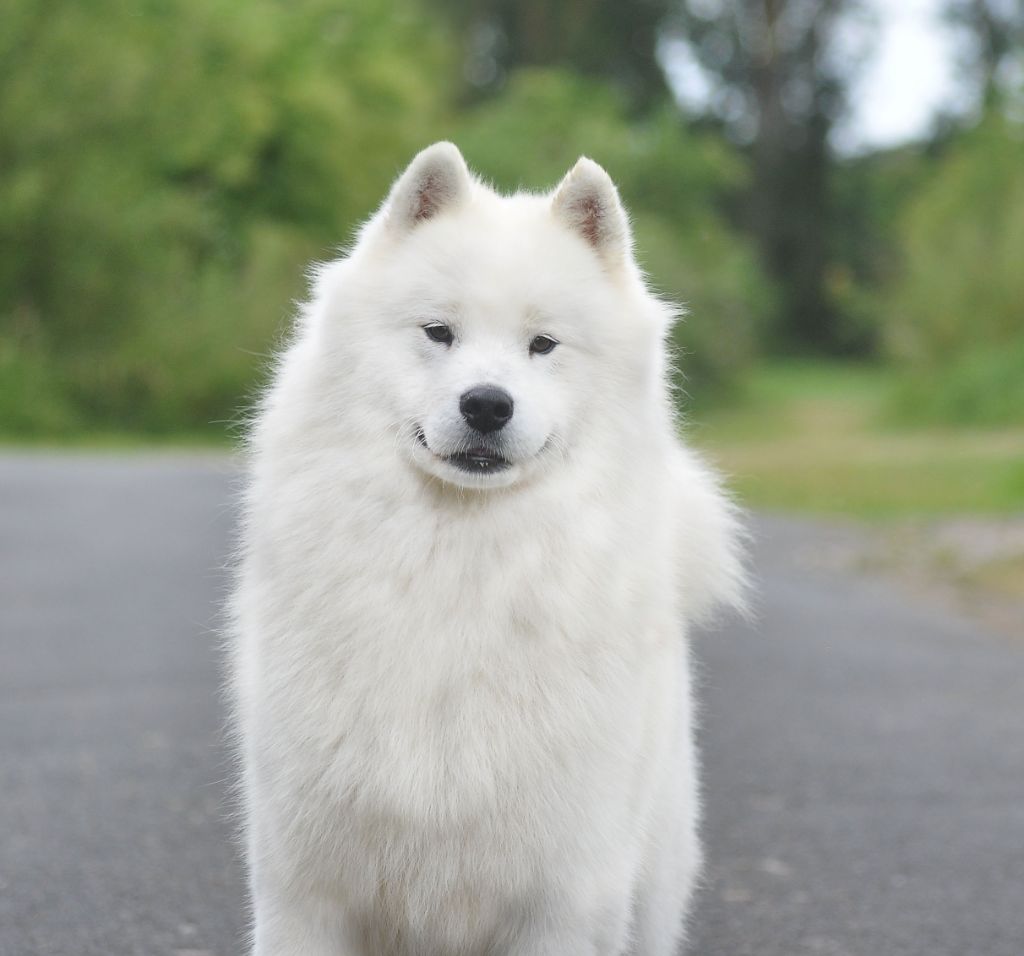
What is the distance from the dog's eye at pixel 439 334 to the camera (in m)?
3.09

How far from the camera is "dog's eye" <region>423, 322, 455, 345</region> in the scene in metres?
3.09

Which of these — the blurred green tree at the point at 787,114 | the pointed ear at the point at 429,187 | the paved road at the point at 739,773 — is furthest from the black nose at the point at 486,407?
the blurred green tree at the point at 787,114

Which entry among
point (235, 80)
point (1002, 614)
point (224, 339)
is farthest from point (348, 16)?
point (1002, 614)

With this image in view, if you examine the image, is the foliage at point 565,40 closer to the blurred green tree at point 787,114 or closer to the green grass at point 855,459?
the blurred green tree at point 787,114

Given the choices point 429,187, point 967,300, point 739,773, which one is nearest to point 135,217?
point 967,300

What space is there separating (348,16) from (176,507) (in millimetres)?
24049

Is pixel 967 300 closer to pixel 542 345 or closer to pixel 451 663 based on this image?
pixel 542 345

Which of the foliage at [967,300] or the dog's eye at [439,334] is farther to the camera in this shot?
A: the foliage at [967,300]

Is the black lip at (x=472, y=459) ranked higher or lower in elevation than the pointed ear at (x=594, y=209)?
lower

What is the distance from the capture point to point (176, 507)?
14367mm

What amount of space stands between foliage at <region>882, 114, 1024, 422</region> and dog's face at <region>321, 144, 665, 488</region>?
71.1 ft

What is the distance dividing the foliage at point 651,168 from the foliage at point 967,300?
3743 mm

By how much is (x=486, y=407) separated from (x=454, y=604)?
1.27 ft

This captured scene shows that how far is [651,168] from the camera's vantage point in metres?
37.2
